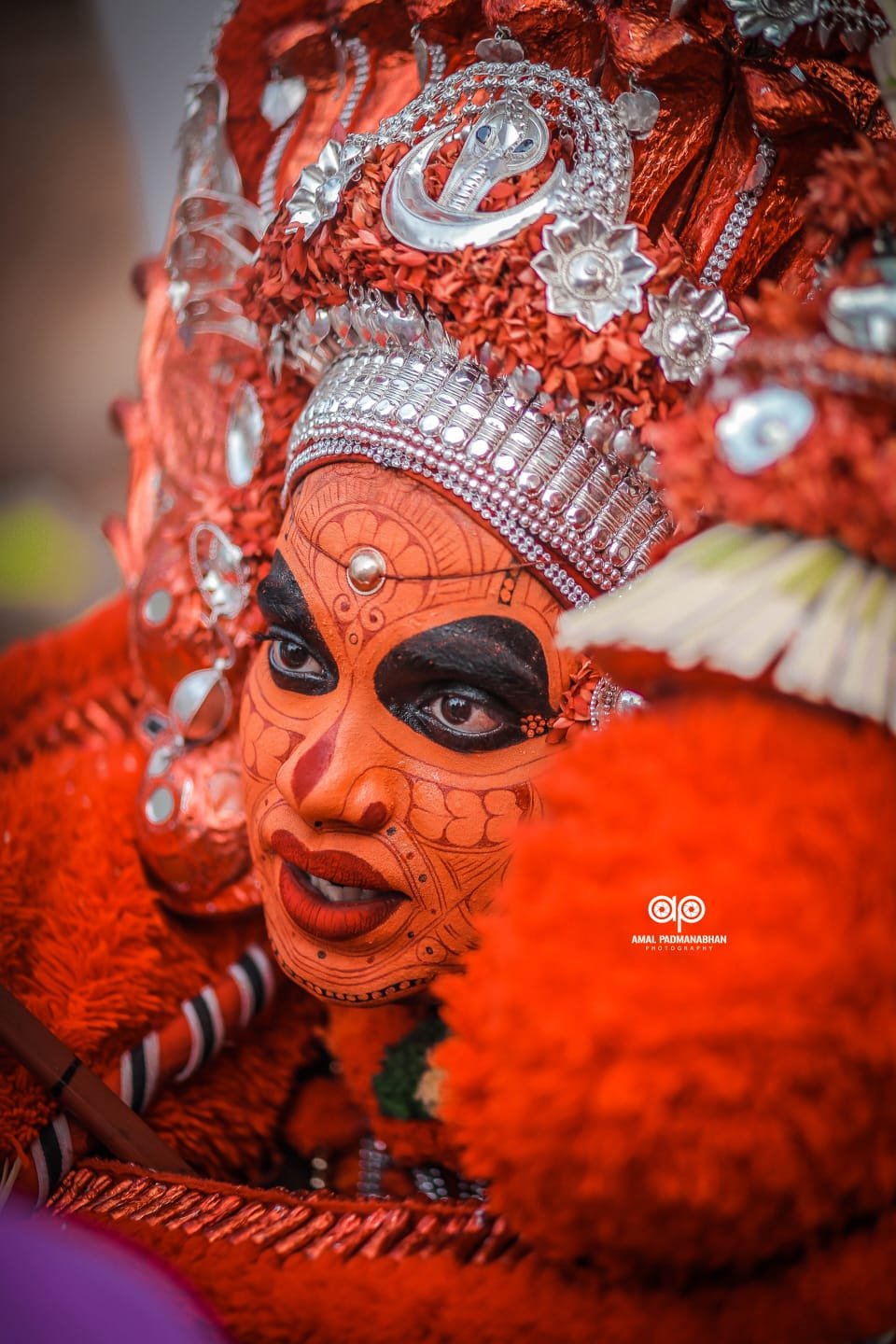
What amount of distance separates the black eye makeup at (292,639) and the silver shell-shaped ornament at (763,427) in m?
0.49

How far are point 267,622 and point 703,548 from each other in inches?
21.6

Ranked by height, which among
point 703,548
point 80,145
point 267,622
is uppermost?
point 80,145

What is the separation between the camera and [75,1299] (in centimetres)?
74

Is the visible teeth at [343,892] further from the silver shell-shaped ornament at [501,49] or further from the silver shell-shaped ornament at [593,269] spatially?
the silver shell-shaped ornament at [501,49]

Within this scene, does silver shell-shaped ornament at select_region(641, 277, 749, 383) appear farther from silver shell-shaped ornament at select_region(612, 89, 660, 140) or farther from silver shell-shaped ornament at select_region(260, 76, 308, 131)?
silver shell-shaped ornament at select_region(260, 76, 308, 131)

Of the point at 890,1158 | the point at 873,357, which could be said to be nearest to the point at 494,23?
the point at 873,357

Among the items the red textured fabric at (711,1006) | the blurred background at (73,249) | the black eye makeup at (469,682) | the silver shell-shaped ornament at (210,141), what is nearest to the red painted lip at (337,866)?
the black eye makeup at (469,682)

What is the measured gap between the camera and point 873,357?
0.71 meters

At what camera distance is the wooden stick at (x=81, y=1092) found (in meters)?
1.13

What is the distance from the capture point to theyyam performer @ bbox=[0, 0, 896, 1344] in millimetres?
705

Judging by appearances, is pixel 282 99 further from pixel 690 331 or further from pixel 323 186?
pixel 690 331

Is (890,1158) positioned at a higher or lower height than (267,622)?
lower

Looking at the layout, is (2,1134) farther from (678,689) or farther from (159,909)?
(678,689)

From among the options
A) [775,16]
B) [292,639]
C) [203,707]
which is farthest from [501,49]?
[203,707]
